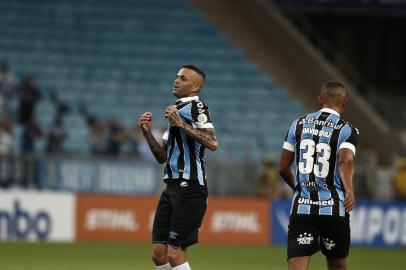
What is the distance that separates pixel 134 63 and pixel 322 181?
20.3 meters

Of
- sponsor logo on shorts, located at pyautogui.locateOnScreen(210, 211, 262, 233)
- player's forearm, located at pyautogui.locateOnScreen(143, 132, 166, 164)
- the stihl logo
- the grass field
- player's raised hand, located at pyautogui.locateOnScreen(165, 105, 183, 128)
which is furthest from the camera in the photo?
sponsor logo on shorts, located at pyautogui.locateOnScreen(210, 211, 262, 233)

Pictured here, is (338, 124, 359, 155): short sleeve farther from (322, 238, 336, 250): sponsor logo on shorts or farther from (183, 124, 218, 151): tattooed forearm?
(183, 124, 218, 151): tattooed forearm

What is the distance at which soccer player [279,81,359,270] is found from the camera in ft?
31.7

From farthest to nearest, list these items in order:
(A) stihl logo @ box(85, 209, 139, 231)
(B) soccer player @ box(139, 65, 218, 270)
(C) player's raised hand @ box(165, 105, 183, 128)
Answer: (A) stihl logo @ box(85, 209, 139, 231)
(B) soccer player @ box(139, 65, 218, 270)
(C) player's raised hand @ box(165, 105, 183, 128)

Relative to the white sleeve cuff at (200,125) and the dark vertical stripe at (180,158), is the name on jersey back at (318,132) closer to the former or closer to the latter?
the white sleeve cuff at (200,125)

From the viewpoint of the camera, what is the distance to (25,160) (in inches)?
851

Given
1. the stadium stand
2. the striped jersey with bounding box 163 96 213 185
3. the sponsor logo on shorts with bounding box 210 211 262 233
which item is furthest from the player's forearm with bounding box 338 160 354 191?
the stadium stand

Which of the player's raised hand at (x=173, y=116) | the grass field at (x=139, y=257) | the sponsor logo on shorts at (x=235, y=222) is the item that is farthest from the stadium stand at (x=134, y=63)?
the player's raised hand at (x=173, y=116)

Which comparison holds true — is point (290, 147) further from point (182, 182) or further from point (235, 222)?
point (235, 222)

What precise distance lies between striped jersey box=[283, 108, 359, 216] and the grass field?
20.0ft

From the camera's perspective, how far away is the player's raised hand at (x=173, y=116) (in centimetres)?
1003

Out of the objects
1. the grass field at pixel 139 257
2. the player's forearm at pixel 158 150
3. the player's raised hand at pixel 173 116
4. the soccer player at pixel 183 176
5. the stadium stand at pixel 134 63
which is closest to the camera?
the player's raised hand at pixel 173 116

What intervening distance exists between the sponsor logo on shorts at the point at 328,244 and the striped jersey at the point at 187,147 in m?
1.29

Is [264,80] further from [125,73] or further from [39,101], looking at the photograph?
[39,101]
